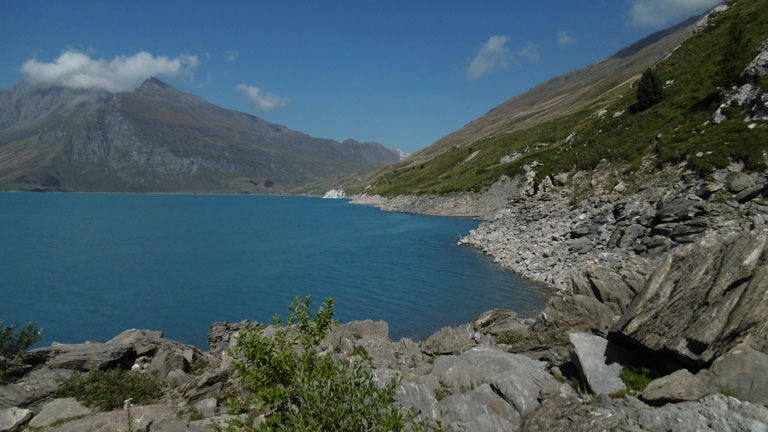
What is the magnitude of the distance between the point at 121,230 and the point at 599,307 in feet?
388

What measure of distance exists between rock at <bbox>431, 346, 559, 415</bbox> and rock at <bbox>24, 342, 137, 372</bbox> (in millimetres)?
18128

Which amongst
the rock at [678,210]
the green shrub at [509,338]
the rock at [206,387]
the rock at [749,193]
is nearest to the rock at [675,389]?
the green shrub at [509,338]

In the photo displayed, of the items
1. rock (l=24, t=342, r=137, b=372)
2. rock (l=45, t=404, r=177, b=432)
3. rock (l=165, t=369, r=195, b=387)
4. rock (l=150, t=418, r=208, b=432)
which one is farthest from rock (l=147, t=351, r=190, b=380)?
rock (l=150, t=418, r=208, b=432)

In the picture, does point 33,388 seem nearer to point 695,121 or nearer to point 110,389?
point 110,389

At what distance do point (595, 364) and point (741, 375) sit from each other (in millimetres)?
3906

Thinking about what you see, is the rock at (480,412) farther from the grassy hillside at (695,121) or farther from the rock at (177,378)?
the grassy hillside at (695,121)

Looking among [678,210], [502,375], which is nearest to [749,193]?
[678,210]

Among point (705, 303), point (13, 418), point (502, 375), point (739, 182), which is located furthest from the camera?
point (739, 182)

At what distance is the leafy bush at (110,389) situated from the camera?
53.3ft

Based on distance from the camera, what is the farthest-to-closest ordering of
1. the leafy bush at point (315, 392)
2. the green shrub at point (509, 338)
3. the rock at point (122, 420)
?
1. the green shrub at point (509, 338)
2. the rock at point (122, 420)
3. the leafy bush at point (315, 392)

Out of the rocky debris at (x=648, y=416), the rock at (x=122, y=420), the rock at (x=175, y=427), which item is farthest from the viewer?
the rock at (x=122, y=420)

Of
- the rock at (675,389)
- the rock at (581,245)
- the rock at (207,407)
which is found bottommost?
the rock at (581,245)

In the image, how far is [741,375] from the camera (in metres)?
10.0

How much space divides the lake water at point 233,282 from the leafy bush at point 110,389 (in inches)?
527
